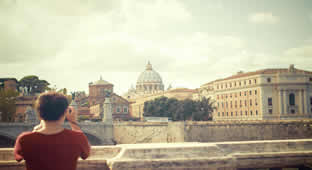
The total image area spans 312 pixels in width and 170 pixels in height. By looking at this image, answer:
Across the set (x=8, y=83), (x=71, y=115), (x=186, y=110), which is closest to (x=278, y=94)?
(x=186, y=110)

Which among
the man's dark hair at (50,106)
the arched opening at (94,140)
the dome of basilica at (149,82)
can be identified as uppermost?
the dome of basilica at (149,82)

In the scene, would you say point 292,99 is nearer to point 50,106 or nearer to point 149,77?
point 50,106

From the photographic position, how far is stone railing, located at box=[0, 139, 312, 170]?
6.59 m

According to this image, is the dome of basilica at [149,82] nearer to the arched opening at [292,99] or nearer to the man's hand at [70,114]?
the arched opening at [292,99]

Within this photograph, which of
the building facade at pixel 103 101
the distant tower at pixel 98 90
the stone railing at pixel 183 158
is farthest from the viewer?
the distant tower at pixel 98 90

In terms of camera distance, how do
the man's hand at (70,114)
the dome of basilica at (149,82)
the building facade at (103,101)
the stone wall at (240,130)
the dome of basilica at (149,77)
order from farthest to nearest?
the dome of basilica at (149,77) < the dome of basilica at (149,82) < the building facade at (103,101) < the stone wall at (240,130) < the man's hand at (70,114)

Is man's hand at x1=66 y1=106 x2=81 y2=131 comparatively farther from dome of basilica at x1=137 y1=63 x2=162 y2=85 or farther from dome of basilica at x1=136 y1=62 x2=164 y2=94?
dome of basilica at x1=137 y1=63 x2=162 y2=85

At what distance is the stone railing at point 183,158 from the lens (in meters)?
6.59

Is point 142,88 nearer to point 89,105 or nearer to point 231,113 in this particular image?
point 89,105

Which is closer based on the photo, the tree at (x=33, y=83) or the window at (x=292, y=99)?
the window at (x=292, y=99)

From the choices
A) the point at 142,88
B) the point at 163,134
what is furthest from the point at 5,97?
the point at 142,88

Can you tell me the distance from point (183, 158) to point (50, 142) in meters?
3.85

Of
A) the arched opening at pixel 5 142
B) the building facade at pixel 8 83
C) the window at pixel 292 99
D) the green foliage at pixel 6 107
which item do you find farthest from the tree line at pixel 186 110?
the building facade at pixel 8 83

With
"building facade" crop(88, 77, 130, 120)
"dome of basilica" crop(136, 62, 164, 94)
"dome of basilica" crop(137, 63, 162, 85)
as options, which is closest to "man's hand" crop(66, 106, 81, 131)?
"building facade" crop(88, 77, 130, 120)
